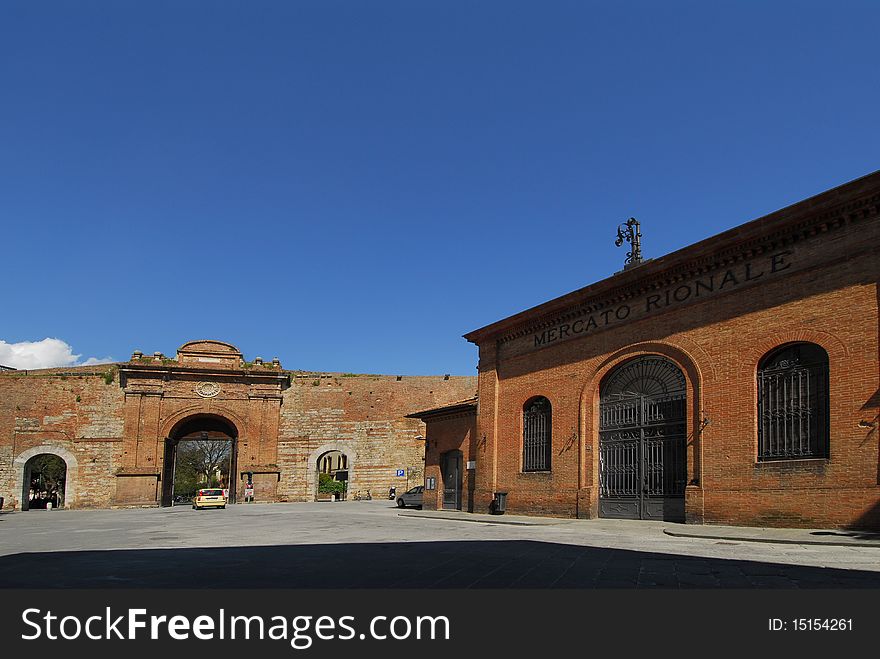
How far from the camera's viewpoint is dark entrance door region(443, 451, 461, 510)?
100 ft

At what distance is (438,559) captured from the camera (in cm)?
1109

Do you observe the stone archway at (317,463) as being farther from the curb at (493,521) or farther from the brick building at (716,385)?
the brick building at (716,385)

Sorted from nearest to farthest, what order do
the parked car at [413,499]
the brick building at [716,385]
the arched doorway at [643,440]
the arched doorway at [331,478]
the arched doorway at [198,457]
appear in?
the brick building at [716,385]
the arched doorway at [643,440]
the parked car at [413,499]
the arched doorway at [198,457]
the arched doorway at [331,478]

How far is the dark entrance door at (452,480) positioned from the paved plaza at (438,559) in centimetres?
1253

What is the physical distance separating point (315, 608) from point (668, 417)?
16.4 m

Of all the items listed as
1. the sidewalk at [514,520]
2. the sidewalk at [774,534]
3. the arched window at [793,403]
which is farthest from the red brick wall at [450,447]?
the arched window at [793,403]

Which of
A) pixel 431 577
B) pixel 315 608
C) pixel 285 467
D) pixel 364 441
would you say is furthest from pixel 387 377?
pixel 315 608

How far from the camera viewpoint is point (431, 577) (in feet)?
29.0

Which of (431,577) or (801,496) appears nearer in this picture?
(431,577)

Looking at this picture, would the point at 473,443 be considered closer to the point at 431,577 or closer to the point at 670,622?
the point at 431,577

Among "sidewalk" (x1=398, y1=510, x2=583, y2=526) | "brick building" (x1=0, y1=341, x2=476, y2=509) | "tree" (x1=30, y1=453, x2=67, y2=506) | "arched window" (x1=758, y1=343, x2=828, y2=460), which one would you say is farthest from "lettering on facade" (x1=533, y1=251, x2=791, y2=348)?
"tree" (x1=30, y1=453, x2=67, y2=506)

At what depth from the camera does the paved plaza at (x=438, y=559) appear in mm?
8344

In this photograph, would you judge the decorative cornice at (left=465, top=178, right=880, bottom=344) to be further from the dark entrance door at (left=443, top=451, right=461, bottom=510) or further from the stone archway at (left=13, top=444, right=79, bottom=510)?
the stone archway at (left=13, top=444, right=79, bottom=510)

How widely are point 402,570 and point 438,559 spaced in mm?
1589
